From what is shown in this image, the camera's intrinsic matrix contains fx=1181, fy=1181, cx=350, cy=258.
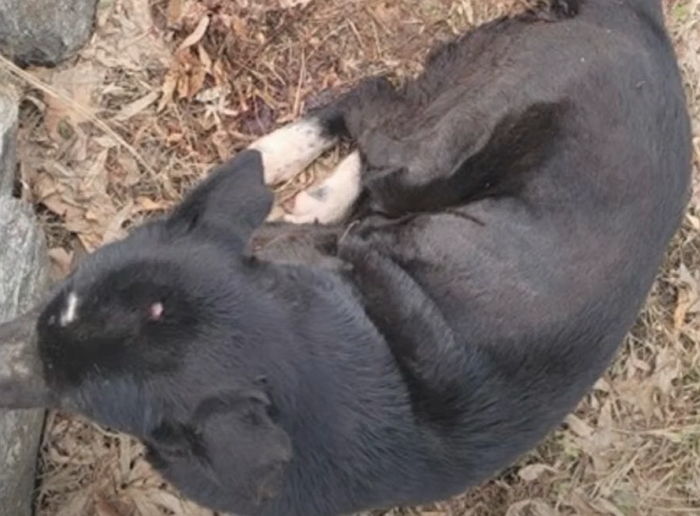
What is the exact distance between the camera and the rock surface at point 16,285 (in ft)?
15.2

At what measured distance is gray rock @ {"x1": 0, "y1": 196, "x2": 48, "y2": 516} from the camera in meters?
4.64

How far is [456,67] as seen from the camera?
4969 mm

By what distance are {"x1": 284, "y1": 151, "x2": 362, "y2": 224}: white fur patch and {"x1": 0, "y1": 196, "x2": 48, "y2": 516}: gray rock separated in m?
1.06

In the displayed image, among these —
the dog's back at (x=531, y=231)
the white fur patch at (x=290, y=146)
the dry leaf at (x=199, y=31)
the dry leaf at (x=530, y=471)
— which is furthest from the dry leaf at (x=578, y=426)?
the dry leaf at (x=199, y=31)

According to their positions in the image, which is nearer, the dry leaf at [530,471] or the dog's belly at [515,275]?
the dog's belly at [515,275]

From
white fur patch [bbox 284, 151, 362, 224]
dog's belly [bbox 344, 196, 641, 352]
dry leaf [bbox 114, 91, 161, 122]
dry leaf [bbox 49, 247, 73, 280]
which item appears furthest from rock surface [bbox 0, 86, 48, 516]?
dog's belly [bbox 344, 196, 641, 352]

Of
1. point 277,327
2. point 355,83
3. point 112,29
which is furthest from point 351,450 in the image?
point 112,29

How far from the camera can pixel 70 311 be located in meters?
3.47

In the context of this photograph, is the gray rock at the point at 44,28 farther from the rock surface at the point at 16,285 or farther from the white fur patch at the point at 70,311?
the white fur patch at the point at 70,311

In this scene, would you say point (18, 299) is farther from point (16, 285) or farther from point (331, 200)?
point (331, 200)

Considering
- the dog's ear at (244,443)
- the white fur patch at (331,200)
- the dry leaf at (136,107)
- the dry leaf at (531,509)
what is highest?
the dog's ear at (244,443)

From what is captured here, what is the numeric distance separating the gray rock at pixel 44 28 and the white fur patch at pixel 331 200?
3.95ft

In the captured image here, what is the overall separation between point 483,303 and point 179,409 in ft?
4.19

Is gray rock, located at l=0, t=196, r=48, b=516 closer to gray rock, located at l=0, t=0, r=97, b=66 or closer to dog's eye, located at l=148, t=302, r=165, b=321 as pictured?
gray rock, located at l=0, t=0, r=97, b=66
